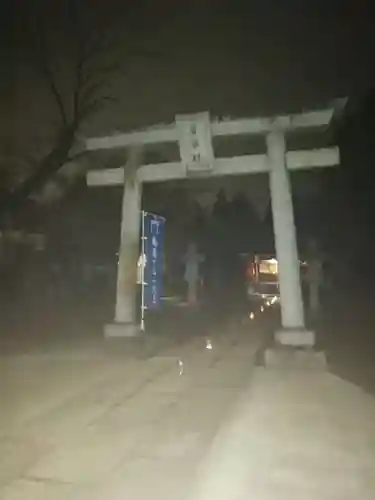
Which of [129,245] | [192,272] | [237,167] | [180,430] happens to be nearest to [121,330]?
[129,245]

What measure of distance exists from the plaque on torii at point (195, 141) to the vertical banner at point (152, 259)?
1.89m

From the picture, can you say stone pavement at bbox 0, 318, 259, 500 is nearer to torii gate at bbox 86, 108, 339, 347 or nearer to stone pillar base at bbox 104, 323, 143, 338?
stone pillar base at bbox 104, 323, 143, 338

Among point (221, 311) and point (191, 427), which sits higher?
point (221, 311)

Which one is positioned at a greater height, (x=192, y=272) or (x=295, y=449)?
(x=192, y=272)

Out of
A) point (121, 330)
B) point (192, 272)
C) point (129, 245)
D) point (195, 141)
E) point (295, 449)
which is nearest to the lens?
point (295, 449)

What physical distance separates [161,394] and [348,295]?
563 inches

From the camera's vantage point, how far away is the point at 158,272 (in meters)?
12.6

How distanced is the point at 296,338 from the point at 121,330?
290 cm

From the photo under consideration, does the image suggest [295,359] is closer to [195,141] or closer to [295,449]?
[195,141]

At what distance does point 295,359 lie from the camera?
8984 mm

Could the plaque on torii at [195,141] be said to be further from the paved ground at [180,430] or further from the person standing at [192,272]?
the person standing at [192,272]

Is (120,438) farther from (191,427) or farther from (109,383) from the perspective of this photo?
(109,383)

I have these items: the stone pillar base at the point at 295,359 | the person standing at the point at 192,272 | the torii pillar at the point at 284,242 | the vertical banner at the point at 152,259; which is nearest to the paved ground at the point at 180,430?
the stone pillar base at the point at 295,359

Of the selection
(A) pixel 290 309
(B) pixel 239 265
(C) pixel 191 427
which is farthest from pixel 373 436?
(B) pixel 239 265
